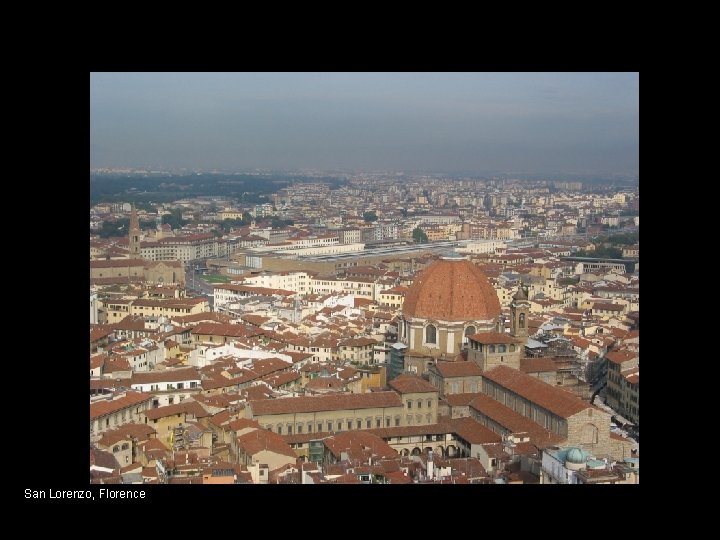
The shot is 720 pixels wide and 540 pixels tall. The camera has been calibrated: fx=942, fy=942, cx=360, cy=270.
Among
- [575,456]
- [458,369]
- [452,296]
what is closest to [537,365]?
[458,369]

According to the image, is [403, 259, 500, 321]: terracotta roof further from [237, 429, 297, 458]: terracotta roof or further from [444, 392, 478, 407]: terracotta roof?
[237, 429, 297, 458]: terracotta roof

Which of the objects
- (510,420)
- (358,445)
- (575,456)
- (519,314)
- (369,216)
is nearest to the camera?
(575,456)

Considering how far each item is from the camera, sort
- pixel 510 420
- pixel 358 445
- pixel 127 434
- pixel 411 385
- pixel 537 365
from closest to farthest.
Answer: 1. pixel 358 445
2. pixel 127 434
3. pixel 510 420
4. pixel 411 385
5. pixel 537 365

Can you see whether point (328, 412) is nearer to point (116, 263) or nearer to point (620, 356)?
point (620, 356)

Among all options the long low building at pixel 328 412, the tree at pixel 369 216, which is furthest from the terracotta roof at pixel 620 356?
the tree at pixel 369 216

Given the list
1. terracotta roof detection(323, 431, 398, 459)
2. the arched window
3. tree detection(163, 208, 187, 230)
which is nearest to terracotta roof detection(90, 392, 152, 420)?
terracotta roof detection(323, 431, 398, 459)
